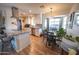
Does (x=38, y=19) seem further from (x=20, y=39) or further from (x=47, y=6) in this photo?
(x=20, y=39)

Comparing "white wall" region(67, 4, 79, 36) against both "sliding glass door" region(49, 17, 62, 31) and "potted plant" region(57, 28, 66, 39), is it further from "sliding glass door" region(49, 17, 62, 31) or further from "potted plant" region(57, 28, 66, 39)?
"sliding glass door" region(49, 17, 62, 31)

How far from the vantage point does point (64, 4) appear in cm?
210

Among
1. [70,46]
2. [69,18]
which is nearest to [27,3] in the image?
[69,18]

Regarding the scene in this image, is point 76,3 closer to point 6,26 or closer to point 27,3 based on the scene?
point 27,3

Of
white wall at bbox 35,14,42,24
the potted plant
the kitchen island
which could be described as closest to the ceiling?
white wall at bbox 35,14,42,24

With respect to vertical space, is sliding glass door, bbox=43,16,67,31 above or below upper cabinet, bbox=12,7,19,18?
below

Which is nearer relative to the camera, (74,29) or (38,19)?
(74,29)

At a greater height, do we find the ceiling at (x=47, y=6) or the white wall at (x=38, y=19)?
the ceiling at (x=47, y=6)

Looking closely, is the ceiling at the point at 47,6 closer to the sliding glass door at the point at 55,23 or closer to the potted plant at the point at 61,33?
the sliding glass door at the point at 55,23

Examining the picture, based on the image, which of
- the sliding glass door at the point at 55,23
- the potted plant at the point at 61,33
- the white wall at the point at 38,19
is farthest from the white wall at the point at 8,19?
the potted plant at the point at 61,33

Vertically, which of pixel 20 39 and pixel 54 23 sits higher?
pixel 54 23

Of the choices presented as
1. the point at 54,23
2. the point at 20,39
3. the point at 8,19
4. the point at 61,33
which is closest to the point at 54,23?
the point at 54,23

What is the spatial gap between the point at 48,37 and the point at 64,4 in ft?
2.24

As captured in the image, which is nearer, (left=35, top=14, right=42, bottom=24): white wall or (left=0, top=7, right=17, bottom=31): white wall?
(left=0, top=7, right=17, bottom=31): white wall
